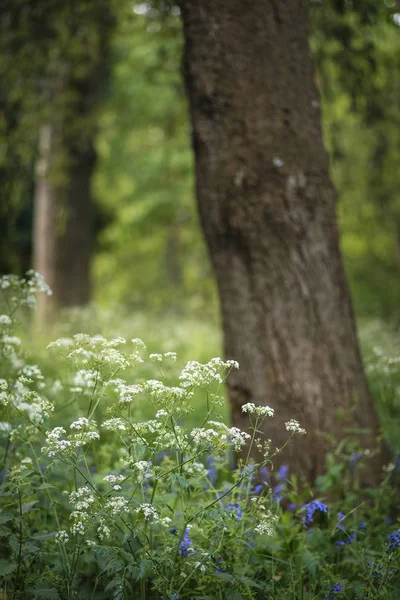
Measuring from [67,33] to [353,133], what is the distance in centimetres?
766

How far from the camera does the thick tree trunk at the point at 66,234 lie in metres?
11.6

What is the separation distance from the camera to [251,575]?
259 cm

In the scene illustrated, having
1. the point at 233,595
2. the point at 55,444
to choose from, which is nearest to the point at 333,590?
the point at 233,595

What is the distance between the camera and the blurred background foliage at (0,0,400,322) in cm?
546

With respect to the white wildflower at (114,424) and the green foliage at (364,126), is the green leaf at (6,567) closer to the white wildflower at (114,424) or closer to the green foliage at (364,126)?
the white wildflower at (114,424)

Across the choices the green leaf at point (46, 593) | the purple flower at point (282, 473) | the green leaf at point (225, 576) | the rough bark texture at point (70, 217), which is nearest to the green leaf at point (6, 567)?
the green leaf at point (46, 593)

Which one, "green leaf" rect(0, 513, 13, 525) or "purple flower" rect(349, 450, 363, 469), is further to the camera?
"purple flower" rect(349, 450, 363, 469)

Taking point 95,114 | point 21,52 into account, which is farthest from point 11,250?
point 95,114

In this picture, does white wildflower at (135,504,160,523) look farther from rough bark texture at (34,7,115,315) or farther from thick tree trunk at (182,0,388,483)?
rough bark texture at (34,7,115,315)

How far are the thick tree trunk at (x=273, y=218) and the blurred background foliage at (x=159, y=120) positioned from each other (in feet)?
3.56

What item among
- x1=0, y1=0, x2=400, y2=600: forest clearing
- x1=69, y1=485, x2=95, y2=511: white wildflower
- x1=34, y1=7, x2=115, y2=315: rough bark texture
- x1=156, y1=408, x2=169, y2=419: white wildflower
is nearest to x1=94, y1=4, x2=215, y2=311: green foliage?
x1=0, y1=0, x2=400, y2=600: forest clearing

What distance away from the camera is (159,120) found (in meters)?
10.2

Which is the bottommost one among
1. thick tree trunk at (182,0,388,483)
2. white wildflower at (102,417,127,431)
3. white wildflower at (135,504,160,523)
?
white wildflower at (135,504,160,523)

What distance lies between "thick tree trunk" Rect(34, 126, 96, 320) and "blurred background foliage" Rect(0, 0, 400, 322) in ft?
1.99
